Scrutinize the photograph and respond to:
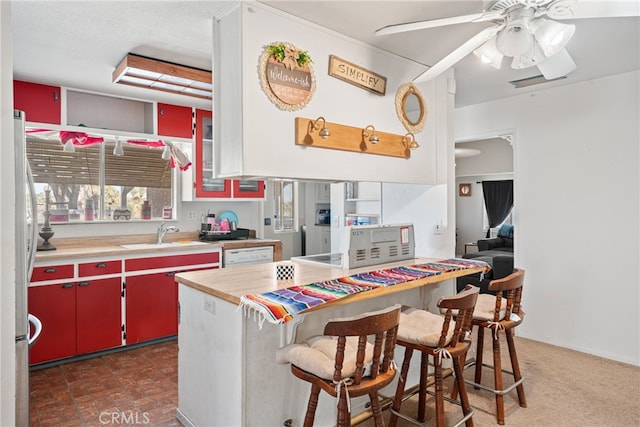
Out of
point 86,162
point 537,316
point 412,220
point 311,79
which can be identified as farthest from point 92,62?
point 537,316

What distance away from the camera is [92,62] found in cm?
303

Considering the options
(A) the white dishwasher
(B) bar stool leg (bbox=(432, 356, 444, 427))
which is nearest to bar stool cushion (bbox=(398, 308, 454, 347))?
(B) bar stool leg (bbox=(432, 356, 444, 427))

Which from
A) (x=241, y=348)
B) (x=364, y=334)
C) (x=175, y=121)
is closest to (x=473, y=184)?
(x=175, y=121)

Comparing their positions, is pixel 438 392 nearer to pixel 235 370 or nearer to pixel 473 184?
pixel 235 370

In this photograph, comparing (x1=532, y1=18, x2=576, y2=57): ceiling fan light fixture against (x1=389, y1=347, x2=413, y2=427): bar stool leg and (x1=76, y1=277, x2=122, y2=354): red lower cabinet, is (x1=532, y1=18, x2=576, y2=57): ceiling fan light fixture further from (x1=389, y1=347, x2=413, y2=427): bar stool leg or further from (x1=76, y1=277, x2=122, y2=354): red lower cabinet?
(x1=76, y1=277, x2=122, y2=354): red lower cabinet

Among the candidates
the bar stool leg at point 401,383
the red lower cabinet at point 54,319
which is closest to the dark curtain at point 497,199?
the bar stool leg at point 401,383

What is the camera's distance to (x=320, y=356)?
66.6 inches

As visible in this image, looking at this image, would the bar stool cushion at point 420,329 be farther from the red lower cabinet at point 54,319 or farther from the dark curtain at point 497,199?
the dark curtain at point 497,199

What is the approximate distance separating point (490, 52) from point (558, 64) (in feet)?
1.39

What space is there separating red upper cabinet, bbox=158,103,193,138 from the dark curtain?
672 centimetres

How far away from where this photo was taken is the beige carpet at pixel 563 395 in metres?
2.44

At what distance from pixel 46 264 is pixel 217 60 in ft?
7.33

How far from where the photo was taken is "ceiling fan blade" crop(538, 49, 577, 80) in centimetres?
213

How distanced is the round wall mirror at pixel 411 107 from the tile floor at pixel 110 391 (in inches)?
99.1
